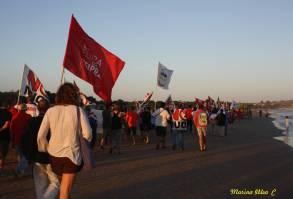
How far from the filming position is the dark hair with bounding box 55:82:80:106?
4789 millimetres

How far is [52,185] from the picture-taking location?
16.8 feet

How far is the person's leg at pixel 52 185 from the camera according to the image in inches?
200

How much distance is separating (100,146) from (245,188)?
9.16 meters

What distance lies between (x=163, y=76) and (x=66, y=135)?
19.2 metres

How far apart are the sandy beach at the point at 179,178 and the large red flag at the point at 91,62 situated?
229 centimetres

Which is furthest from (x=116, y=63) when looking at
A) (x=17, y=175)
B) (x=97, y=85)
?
(x=17, y=175)

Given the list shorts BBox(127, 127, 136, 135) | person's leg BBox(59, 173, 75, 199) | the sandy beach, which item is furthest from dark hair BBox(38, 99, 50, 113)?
shorts BBox(127, 127, 136, 135)

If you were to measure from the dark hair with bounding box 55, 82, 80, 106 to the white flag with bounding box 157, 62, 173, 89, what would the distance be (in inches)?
732

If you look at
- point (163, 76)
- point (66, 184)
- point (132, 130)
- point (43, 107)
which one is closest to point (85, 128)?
point (66, 184)

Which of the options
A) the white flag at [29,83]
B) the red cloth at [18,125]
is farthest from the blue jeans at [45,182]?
the white flag at [29,83]

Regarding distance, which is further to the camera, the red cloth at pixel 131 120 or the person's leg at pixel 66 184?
the red cloth at pixel 131 120

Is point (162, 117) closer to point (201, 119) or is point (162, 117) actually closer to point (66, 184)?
point (201, 119)

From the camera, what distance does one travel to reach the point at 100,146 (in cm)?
1606

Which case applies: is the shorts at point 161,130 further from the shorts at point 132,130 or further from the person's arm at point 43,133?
the person's arm at point 43,133
